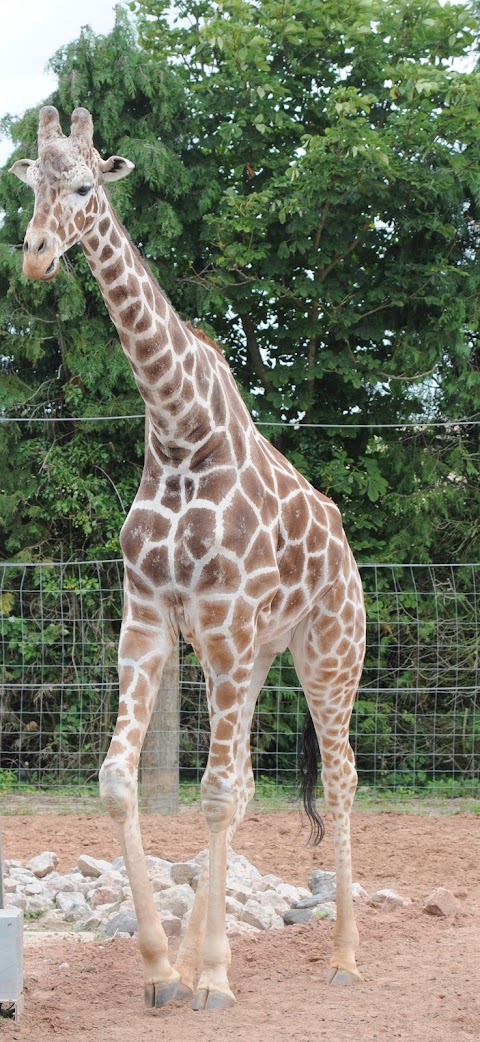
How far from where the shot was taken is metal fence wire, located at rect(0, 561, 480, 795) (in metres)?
9.16

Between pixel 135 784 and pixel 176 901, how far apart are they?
4.53 feet

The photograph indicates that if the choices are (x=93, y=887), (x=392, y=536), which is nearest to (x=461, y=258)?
(x=392, y=536)

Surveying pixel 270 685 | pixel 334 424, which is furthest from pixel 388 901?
pixel 334 424

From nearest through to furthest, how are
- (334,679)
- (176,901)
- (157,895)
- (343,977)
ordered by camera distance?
(343,977) < (334,679) < (176,901) < (157,895)

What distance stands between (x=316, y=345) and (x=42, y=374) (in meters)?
2.42

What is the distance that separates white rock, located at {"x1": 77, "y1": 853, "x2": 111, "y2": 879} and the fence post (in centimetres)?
183

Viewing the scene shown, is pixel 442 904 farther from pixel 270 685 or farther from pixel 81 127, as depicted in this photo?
pixel 270 685

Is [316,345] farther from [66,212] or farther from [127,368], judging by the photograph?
[66,212]

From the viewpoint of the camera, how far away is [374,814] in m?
8.25

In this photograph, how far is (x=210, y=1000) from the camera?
3.78 meters

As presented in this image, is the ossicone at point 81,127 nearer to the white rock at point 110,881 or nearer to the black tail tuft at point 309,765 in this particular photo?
the black tail tuft at point 309,765

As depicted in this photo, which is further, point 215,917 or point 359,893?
point 359,893

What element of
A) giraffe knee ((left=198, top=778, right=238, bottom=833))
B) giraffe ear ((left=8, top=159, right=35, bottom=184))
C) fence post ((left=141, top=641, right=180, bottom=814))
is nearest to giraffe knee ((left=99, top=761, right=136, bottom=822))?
giraffe knee ((left=198, top=778, right=238, bottom=833))

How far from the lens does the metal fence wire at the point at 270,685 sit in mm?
9156
